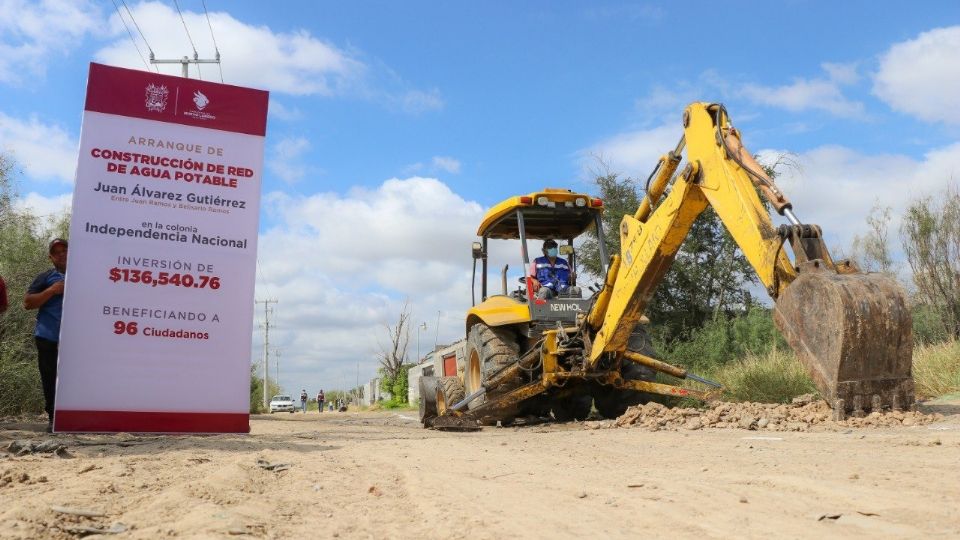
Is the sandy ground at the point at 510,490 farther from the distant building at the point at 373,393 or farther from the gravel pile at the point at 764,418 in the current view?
the distant building at the point at 373,393

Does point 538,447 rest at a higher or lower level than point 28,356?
lower

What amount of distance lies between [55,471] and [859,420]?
541 cm

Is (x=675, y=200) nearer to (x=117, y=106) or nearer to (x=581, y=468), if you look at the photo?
(x=581, y=468)

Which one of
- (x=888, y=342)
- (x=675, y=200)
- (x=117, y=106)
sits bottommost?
(x=888, y=342)

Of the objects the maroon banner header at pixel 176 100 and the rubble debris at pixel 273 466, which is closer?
the rubble debris at pixel 273 466

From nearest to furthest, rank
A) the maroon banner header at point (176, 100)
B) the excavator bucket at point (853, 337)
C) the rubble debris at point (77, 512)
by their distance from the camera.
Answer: the rubble debris at point (77, 512)
the excavator bucket at point (853, 337)
the maroon banner header at point (176, 100)

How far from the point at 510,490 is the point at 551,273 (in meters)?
6.37

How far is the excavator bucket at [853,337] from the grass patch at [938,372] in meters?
4.01

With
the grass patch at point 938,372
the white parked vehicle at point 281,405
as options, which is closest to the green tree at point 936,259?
the grass patch at point 938,372

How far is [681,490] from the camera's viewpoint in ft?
12.0

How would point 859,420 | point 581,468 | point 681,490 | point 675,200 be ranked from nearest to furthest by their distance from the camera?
1. point 681,490
2. point 581,468
3. point 859,420
4. point 675,200

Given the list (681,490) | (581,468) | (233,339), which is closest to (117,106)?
(233,339)

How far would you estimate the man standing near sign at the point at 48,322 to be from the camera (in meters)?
6.82

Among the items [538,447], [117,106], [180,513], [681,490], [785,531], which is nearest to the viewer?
[785,531]
